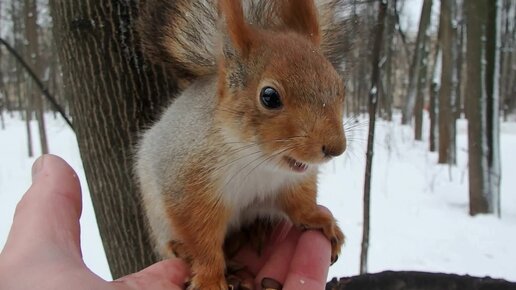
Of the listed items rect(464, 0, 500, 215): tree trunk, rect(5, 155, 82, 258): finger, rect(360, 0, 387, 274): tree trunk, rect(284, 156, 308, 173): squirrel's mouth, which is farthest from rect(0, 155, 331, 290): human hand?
rect(464, 0, 500, 215): tree trunk

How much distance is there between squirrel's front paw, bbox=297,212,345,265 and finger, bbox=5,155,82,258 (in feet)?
2.41

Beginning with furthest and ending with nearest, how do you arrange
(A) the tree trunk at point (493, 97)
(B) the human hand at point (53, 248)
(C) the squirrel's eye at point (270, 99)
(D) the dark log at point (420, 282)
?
(A) the tree trunk at point (493, 97)
(D) the dark log at point (420, 282)
(C) the squirrel's eye at point (270, 99)
(B) the human hand at point (53, 248)

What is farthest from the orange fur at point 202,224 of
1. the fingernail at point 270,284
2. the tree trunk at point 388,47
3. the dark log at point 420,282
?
the tree trunk at point 388,47

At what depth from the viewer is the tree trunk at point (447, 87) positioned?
9.83 meters

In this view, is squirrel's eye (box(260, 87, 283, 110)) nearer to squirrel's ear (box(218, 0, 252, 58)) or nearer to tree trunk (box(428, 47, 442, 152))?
squirrel's ear (box(218, 0, 252, 58))

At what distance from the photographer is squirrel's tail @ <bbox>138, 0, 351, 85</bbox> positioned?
6.01 feet

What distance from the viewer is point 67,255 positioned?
1273 mm

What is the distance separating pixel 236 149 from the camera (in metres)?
1.50

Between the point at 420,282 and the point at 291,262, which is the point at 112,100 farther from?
the point at 420,282

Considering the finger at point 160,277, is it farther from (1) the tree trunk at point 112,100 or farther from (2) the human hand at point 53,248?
(1) the tree trunk at point 112,100

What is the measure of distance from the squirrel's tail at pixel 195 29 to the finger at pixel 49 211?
1.88 feet

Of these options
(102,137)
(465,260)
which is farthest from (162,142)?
(465,260)

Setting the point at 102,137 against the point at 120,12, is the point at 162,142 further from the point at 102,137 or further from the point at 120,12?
the point at 120,12

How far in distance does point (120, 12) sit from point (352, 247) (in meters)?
3.68
